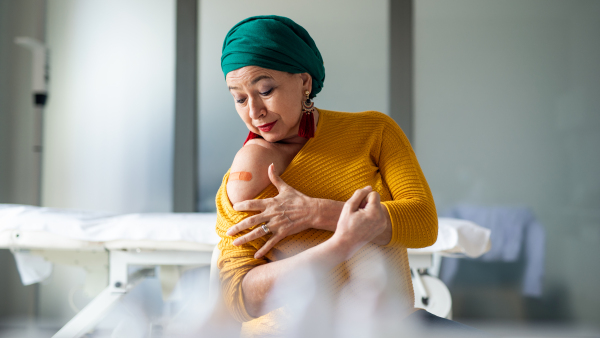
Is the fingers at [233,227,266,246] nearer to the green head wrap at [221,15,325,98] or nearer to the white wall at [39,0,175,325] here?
the green head wrap at [221,15,325,98]

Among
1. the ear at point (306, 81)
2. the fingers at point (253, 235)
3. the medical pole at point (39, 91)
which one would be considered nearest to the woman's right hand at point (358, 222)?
the fingers at point (253, 235)

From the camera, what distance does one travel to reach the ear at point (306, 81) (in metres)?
0.60

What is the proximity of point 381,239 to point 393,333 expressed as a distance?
13 centimetres

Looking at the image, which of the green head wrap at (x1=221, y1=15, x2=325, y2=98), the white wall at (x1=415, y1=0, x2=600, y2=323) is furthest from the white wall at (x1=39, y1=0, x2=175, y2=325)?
the green head wrap at (x1=221, y1=15, x2=325, y2=98)

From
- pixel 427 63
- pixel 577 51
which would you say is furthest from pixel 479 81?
pixel 577 51

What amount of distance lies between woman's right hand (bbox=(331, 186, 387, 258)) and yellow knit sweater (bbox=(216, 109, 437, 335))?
50mm

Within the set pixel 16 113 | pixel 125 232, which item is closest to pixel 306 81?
pixel 125 232

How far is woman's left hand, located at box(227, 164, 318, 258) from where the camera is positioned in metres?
0.51

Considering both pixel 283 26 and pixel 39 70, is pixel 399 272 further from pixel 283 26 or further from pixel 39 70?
pixel 39 70

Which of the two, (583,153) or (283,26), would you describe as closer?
(283,26)

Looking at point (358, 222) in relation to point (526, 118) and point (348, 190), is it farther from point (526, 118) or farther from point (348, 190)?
point (526, 118)

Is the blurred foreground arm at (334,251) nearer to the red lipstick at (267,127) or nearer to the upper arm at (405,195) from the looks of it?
the upper arm at (405,195)

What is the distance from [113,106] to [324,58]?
3.92 feet

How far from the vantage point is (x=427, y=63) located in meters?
1.92
